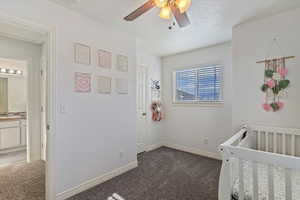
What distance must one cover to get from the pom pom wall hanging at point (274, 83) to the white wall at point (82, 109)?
2099 millimetres

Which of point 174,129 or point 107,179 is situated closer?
point 107,179

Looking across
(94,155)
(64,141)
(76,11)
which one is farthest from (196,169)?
(76,11)

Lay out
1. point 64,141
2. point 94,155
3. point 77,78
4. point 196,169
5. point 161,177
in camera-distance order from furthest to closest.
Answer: point 196,169, point 161,177, point 94,155, point 77,78, point 64,141

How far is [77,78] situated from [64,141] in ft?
2.71

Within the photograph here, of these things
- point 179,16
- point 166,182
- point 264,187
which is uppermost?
point 179,16

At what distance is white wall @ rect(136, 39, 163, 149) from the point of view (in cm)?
368

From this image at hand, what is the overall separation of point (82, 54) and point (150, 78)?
2.02 m

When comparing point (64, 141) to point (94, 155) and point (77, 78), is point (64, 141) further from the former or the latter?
point (77, 78)

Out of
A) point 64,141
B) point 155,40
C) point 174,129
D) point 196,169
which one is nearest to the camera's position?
point 64,141

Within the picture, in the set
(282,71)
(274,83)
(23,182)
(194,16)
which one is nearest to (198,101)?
(274,83)

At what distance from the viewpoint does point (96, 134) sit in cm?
226

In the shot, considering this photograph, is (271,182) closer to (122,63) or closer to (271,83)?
(271,83)

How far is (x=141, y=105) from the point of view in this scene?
3.67 metres

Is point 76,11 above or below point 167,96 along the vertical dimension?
above
